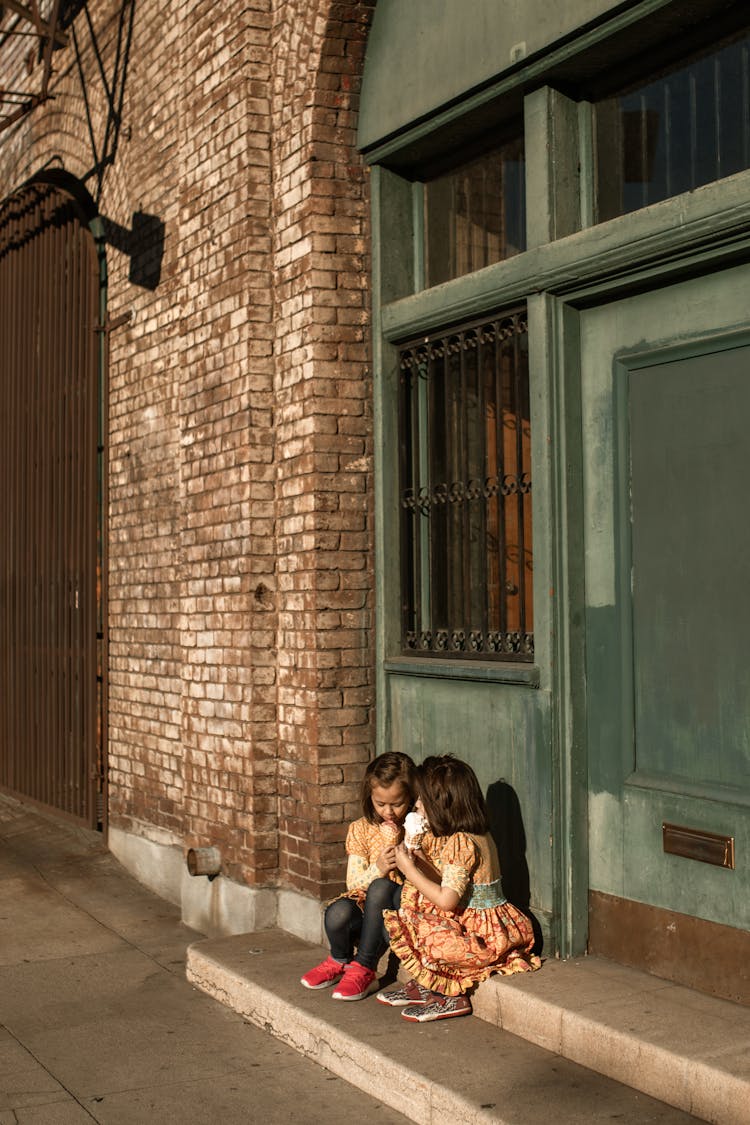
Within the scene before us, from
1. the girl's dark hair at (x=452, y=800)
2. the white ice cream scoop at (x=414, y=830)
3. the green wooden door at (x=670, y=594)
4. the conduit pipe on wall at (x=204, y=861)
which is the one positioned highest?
the green wooden door at (x=670, y=594)

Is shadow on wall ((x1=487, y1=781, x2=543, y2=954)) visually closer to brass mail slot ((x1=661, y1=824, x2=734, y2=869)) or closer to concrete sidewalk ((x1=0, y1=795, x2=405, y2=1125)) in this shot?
brass mail slot ((x1=661, y1=824, x2=734, y2=869))

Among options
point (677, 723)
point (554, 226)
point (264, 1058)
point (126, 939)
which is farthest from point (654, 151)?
point (126, 939)

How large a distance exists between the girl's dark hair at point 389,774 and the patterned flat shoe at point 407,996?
25.0 inches

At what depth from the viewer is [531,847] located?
5230 mm

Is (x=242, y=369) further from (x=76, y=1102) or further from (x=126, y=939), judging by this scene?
(x=76, y=1102)

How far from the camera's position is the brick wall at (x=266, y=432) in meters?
6.17

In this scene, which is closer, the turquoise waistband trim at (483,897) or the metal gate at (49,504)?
the turquoise waistband trim at (483,897)

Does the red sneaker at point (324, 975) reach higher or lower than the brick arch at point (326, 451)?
lower

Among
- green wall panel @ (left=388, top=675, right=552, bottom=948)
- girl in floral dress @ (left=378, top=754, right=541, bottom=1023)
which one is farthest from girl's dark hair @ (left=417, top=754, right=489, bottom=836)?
green wall panel @ (left=388, top=675, right=552, bottom=948)

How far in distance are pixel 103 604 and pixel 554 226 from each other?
4.71 meters

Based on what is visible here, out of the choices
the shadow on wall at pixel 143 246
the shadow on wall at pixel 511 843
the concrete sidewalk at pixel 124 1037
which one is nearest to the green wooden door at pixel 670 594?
the shadow on wall at pixel 511 843

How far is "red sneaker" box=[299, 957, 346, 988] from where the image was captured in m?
5.30

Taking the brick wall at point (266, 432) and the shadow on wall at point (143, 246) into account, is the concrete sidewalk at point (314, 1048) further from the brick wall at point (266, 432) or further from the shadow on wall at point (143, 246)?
the shadow on wall at point (143, 246)

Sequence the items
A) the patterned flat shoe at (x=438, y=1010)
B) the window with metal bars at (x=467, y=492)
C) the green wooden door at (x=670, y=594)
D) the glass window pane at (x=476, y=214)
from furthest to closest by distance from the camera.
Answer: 1. the glass window pane at (x=476, y=214)
2. the window with metal bars at (x=467, y=492)
3. the patterned flat shoe at (x=438, y=1010)
4. the green wooden door at (x=670, y=594)
